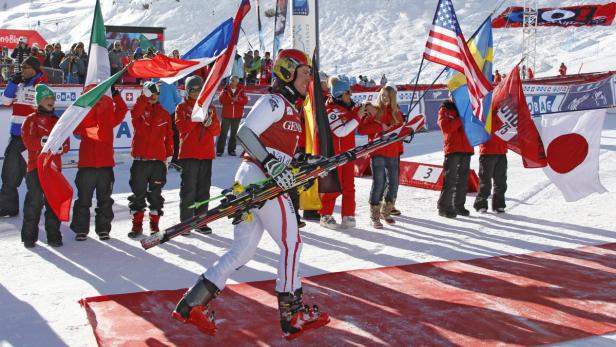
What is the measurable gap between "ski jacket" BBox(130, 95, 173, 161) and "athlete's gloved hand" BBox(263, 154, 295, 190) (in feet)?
12.1

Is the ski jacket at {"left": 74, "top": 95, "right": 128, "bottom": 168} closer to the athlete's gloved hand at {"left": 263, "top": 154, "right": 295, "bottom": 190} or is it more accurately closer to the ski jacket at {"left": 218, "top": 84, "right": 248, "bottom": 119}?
the athlete's gloved hand at {"left": 263, "top": 154, "right": 295, "bottom": 190}

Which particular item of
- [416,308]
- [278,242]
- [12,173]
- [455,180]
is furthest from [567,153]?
[12,173]

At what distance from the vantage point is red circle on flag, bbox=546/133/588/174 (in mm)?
8305

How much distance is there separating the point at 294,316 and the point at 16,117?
18.2ft

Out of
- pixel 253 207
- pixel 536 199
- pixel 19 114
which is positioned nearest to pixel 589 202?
pixel 536 199

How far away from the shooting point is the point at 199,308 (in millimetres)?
4852

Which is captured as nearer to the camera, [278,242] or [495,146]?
[278,242]

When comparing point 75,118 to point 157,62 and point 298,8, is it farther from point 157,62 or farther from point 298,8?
point 298,8

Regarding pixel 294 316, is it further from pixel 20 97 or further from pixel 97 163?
pixel 20 97

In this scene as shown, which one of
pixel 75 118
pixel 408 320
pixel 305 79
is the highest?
pixel 305 79

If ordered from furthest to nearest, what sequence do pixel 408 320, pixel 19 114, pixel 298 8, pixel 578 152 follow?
pixel 298 8
pixel 19 114
pixel 578 152
pixel 408 320

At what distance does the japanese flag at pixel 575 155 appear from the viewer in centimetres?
827

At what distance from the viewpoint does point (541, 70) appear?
40.6 m

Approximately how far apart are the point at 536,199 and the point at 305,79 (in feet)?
21.7
